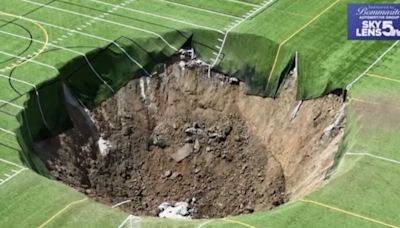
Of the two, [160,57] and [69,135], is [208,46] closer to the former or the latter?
[160,57]

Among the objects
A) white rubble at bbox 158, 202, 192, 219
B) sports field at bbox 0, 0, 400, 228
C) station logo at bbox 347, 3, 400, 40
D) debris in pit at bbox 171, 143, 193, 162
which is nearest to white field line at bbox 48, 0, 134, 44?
sports field at bbox 0, 0, 400, 228

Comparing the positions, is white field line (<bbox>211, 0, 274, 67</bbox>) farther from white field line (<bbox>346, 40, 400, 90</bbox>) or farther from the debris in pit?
white field line (<bbox>346, 40, 400, 90</bbox>)

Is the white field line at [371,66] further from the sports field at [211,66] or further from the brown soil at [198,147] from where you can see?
the brown soil at [198,147]

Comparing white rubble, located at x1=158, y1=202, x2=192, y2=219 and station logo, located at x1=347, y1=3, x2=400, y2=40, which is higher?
station logo, located at x1=347, y1=3, x2=400, y2=40

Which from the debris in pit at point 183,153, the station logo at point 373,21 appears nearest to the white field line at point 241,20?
the debris in pit at point 183,153

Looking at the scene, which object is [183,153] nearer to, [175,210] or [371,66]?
[175,210]

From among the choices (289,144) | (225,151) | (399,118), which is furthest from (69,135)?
(399,118)

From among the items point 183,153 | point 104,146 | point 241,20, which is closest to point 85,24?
point 104,146
